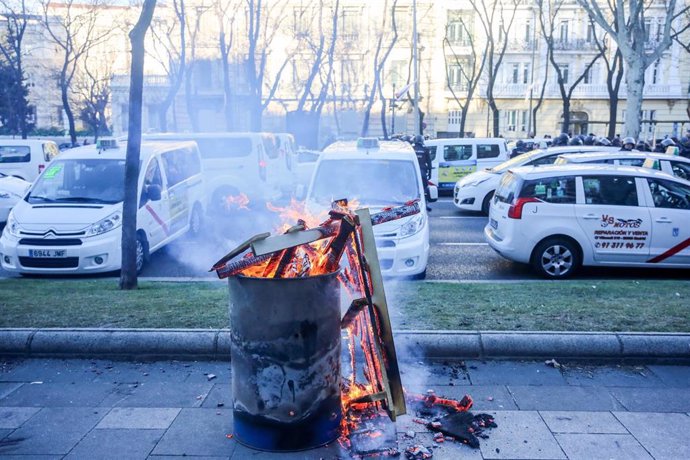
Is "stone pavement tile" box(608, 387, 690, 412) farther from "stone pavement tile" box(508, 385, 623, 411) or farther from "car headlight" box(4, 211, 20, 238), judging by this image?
"car headlight" box(4, 211, 20, 238)

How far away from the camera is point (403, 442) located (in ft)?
13.4

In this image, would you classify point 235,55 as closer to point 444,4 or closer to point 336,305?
point 444,4

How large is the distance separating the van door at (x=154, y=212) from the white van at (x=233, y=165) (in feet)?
15.3

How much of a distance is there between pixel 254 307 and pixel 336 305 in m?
0.53

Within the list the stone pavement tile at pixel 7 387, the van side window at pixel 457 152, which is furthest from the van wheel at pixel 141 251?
the van side window at pixel 457 152

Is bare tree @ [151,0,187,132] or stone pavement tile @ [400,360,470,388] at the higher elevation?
bare tree @ [151,0,187,132]

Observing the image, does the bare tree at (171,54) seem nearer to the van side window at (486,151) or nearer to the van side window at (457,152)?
the van side window at (457,152)

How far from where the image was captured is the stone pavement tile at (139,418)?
14.3ft

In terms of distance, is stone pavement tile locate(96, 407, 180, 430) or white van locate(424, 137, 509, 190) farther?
white van locate(424, 137, 509, 190)

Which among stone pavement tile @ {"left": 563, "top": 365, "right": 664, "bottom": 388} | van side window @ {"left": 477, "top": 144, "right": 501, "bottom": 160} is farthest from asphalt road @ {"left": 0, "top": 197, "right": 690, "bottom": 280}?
van side window @ {"left": 477, "top": 144, "right": 501, "bottom": 160}

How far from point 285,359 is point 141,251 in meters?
6.53

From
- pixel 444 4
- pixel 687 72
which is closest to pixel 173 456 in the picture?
pixel 444 4

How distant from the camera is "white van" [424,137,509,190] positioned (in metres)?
20.1

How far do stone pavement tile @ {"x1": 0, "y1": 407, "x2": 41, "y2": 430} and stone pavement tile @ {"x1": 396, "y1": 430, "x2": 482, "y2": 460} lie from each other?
8.64ft
